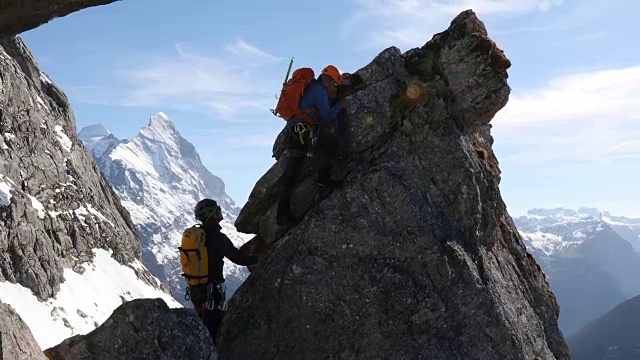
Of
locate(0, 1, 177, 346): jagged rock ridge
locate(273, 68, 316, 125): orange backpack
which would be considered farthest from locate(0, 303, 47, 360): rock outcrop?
locate(0, 1, 177, 346): jagged rock ridge

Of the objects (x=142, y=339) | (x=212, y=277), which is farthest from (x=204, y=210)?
(x=142, y=339)

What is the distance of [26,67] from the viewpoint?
107 meters

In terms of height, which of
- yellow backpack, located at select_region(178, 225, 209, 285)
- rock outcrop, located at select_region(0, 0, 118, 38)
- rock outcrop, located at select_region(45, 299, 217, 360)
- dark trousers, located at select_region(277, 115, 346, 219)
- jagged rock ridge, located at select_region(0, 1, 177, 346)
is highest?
jagged rock ridge, located at select_region(0, 1, 177, 346)

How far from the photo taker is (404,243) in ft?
45.0

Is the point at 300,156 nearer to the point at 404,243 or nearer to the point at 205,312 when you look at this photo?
the point at 404,243

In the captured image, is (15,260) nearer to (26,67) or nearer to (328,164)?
(26,67)

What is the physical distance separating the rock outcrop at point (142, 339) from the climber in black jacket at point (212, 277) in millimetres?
1361

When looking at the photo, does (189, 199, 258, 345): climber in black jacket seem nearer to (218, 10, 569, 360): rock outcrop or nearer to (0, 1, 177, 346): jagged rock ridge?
(218, 10, 569, 360): rock outcrop

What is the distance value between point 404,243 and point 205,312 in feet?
16.7

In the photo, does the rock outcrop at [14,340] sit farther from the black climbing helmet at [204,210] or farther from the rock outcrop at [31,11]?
the rock outcrop at [31,11]

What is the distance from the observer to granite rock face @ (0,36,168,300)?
7621 centimetres

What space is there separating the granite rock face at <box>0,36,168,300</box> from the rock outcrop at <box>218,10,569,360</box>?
68361mm

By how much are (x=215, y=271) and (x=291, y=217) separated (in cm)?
255

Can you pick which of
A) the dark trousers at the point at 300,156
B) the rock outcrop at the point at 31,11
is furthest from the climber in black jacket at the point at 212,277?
the rock outcrop at the point at 31,11
